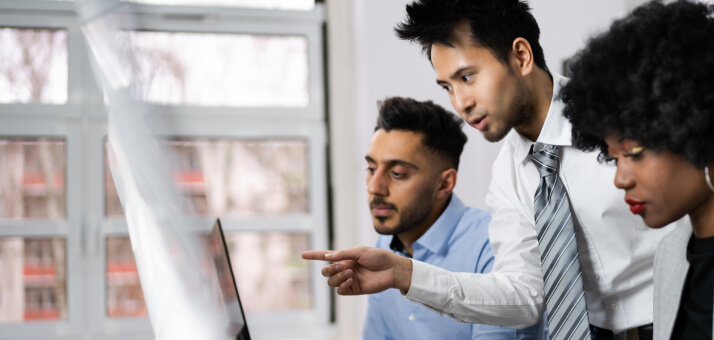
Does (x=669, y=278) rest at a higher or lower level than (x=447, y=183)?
lower

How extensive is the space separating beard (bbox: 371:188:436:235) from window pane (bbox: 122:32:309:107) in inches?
60.6

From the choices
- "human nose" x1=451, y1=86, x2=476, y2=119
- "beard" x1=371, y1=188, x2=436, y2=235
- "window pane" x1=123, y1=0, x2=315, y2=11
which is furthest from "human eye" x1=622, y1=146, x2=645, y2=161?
"window pane" x1=123, y1=0, x2=315, y2=11

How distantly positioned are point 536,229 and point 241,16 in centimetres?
234

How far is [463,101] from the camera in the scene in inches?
53.0

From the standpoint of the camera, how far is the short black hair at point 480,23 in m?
1.38

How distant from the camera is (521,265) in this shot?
1.37 metres

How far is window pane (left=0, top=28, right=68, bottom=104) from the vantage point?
10.1 feet

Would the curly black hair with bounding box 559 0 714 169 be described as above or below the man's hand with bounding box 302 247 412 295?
above

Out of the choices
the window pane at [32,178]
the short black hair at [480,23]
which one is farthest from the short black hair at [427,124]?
the window pane at [32,178]

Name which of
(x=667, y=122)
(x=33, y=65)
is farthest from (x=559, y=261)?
(x=33, y=65)

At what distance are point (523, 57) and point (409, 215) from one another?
65 centimetres

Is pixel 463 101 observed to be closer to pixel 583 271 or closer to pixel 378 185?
pixel 583 271

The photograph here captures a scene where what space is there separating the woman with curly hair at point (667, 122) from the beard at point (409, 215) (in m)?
0.92

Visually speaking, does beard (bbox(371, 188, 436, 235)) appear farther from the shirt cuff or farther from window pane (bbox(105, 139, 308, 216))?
window pane (bbox(105, 139, 308, 216))
